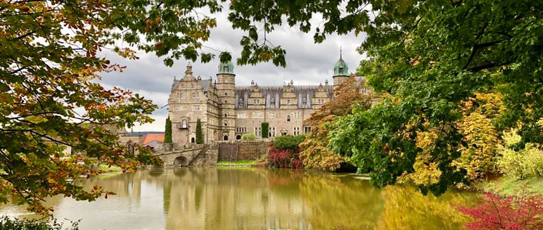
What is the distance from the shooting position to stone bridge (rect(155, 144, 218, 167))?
38.4 metres

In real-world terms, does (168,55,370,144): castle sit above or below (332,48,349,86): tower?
below

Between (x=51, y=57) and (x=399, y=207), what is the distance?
11.0 m

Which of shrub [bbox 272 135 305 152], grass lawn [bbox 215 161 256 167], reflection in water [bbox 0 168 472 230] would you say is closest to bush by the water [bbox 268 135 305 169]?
shrub [bbox 272 135 305 152]

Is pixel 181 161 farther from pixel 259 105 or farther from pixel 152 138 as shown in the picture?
pixel 152 138

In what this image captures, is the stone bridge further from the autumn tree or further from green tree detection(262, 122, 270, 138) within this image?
the autumn tree

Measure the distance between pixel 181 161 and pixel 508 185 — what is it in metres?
31.5

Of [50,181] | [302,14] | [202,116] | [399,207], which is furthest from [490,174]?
[202,116]

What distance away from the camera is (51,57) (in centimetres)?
399

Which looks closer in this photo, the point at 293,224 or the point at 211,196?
the point at 293,224

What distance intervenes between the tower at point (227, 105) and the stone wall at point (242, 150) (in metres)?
6.54

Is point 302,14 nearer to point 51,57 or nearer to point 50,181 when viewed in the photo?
point 51,57

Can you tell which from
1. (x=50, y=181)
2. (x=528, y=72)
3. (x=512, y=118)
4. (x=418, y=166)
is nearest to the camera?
(x=528, y=72)

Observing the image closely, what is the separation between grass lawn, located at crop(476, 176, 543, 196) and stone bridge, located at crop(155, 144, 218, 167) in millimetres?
28422

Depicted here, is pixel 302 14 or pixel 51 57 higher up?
pixel 302 14
